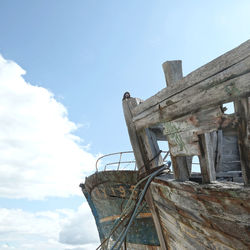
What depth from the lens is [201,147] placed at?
2.48m

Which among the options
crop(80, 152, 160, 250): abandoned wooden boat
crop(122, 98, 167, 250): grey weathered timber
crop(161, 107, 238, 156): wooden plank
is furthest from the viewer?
crop(80, 152, 160, 250): abandoned wooden boat

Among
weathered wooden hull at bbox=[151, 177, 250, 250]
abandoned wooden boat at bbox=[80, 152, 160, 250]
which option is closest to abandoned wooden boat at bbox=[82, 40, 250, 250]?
weathered wooden hull at bbox=[151, 177, 250, 250]

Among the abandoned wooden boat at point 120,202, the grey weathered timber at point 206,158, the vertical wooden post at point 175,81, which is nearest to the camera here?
the grey weathered timber at point 206,158

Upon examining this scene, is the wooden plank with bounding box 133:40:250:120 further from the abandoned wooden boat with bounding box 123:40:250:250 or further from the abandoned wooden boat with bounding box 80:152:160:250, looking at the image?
the abandoned wooden boat with bounding box 80:152:160:250

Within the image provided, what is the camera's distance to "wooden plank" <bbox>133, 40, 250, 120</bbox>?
2.07 m

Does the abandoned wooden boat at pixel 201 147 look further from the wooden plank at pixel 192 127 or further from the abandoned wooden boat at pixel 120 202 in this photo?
the abandoned wooden boat at pixel 120 202

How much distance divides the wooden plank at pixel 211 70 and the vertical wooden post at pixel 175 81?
0.47 ft

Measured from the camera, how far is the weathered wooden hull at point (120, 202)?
4.90 m

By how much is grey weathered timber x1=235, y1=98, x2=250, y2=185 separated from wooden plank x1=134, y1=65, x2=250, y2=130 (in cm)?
8

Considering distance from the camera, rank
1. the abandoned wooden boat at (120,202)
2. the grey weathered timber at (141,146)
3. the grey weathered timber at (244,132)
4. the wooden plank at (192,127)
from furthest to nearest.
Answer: the abandoned wooden boat at (120,202)
the grey weathered timber at (141,146)
the wooden plank at (192,127)
the grey weathered timber at (244,132)

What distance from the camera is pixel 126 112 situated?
3.94 metres

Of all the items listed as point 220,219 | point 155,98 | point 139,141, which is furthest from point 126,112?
point 220,219

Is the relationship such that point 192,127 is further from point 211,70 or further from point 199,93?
point 211,70

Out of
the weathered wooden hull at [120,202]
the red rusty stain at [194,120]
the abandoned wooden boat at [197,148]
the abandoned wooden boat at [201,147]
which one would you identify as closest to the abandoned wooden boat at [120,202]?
the weathered wooden hull at [120,202]
